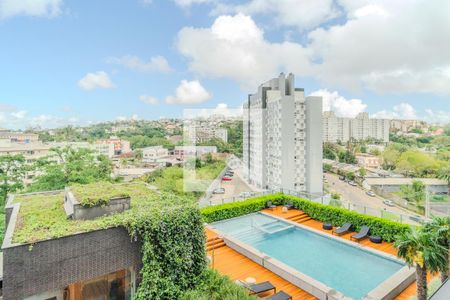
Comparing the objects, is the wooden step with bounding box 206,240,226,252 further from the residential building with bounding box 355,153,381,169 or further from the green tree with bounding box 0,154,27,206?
the residential building with bounding box 355,153,381,169

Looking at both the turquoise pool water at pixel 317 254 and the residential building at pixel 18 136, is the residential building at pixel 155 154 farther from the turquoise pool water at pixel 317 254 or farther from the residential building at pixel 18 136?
the turquoise pool water at pixel 317 254

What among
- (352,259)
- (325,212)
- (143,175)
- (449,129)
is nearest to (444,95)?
(449,129)

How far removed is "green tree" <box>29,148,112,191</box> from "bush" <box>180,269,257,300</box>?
1498 cm

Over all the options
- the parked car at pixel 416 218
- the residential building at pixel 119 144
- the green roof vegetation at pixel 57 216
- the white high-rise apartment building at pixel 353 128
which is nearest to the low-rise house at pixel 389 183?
the white high-rise apartment building at pixel 353 128

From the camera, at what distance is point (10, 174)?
1862 cm

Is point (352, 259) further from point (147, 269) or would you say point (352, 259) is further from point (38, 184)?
point (38, 184)

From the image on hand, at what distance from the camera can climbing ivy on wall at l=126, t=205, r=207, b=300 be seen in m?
5.21

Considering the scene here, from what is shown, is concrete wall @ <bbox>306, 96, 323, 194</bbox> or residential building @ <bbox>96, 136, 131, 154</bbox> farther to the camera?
residential building @ <bbox>96, 136, 131, 154</bbox>

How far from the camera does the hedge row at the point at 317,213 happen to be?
9.88 m

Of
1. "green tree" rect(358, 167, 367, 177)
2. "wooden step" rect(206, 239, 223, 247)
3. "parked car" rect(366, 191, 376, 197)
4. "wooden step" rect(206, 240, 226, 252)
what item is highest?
"wooden step" rect(206, 239, 223, 247)

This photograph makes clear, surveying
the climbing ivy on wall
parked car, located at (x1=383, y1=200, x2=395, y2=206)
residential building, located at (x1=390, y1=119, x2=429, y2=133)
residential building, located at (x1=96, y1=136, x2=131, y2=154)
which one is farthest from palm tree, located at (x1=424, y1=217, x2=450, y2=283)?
residential building, located at (x1=390, y1=119, x2=429, y2=133)

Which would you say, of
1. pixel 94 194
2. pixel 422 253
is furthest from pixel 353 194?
pixel 94 194

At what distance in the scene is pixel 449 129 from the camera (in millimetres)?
34719

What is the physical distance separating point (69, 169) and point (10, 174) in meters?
4.65
